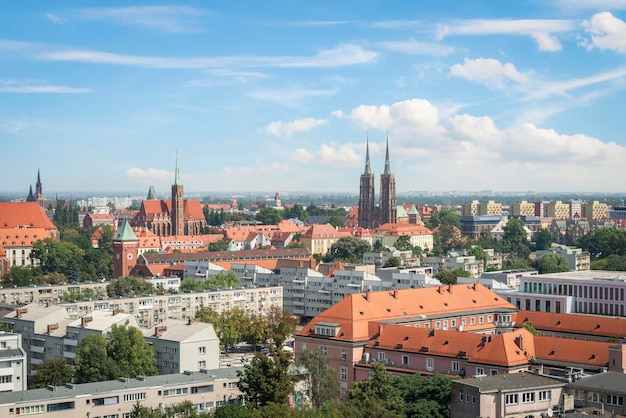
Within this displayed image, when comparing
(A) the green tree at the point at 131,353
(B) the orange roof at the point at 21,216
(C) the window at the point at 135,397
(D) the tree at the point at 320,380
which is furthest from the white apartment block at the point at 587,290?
(B) the orange roof at the point at 21,216

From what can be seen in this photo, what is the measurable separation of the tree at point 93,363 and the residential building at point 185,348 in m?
3.02

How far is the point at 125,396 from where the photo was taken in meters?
42.2

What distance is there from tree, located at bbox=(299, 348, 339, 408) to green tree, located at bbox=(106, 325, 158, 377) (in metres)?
8.61

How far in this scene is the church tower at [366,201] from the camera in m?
168

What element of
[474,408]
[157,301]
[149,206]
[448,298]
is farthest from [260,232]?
[474,408]

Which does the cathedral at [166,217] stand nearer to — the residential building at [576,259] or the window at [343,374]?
the residential building at [576,259]

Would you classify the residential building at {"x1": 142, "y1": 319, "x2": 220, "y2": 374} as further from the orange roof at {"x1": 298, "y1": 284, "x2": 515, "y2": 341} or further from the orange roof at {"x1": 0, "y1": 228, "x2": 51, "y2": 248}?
the orange roof at {"x1": 0, "y1": 228, "x2": 51, "y2": 248}

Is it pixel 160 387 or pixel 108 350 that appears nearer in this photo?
pixel 160 387

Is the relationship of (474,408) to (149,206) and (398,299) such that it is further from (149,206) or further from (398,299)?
(149,206)

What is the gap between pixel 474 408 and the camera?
37.7 metres

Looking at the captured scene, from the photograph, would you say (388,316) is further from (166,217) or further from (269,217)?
(269,217)

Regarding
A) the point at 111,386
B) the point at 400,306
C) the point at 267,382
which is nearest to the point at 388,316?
the point at 400,306

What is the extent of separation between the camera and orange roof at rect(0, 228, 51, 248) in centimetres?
11638

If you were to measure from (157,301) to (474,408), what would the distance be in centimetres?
3903
